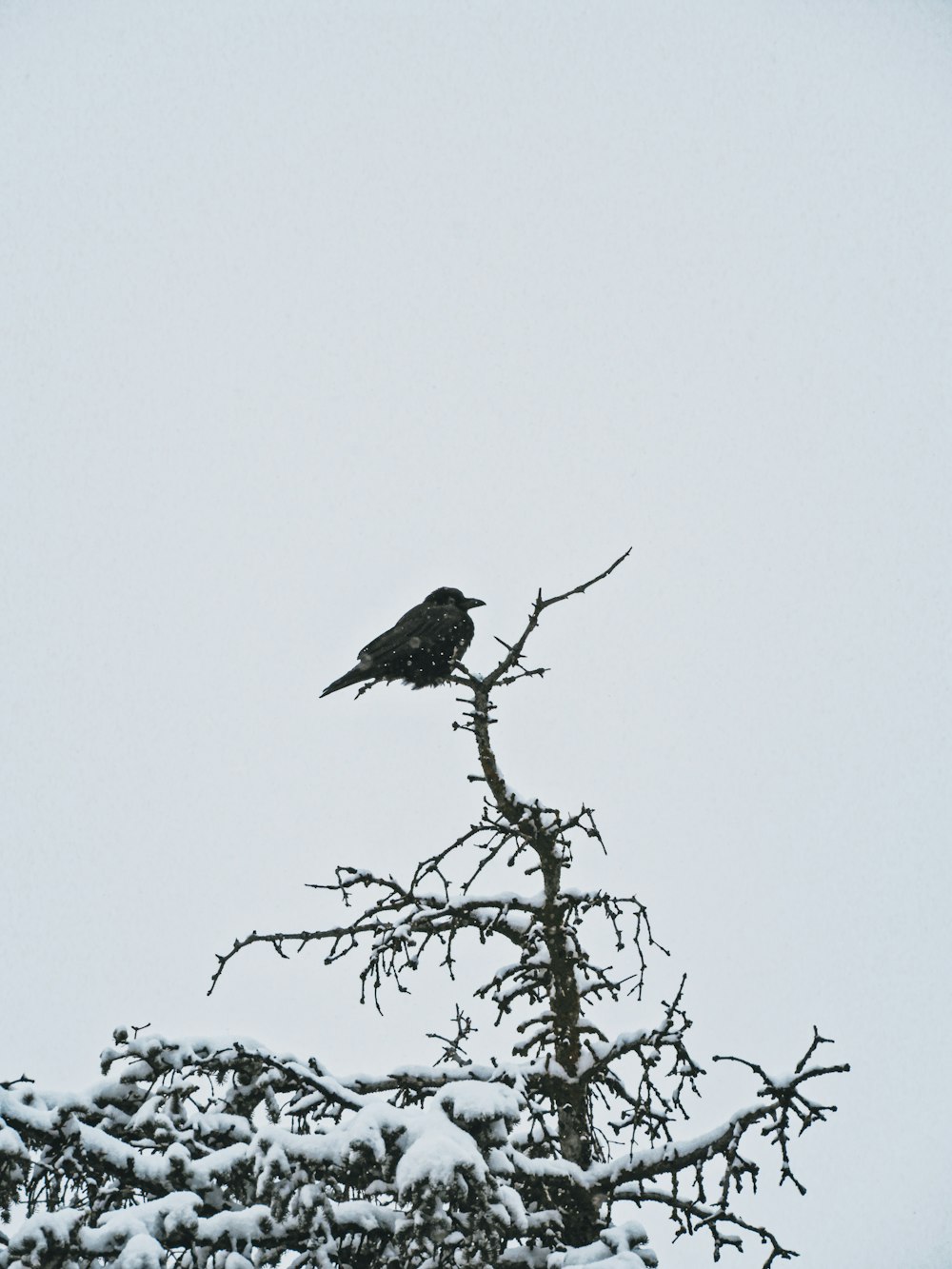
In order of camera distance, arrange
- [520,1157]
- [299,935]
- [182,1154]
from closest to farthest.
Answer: [182,1154] → [520,1157] → [299,935]

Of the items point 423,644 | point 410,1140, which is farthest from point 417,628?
point 410,1140

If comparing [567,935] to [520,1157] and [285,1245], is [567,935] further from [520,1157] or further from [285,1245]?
[285,1245]

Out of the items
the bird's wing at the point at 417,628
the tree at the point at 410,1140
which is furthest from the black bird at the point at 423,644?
the tree at the point at 410,1140

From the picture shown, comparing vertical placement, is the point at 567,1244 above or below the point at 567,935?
below

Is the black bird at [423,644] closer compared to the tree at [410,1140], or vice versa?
the tree at [410,1140]

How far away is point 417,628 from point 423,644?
0.60 feet

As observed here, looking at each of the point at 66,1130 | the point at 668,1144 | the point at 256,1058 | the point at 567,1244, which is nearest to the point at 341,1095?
the point at 256,1058

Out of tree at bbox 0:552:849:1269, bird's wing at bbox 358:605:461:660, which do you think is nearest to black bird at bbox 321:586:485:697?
bird's wing at bbox 358:605:461:660

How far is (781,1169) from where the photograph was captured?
419 cm

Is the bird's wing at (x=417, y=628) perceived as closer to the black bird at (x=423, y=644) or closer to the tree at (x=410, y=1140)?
the black bird at (x=423, y=644)

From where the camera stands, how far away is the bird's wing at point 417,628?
8.62m

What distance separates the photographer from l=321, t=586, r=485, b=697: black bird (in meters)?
8.61

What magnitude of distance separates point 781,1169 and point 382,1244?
1772mm

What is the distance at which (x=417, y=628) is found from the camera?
8680mm
